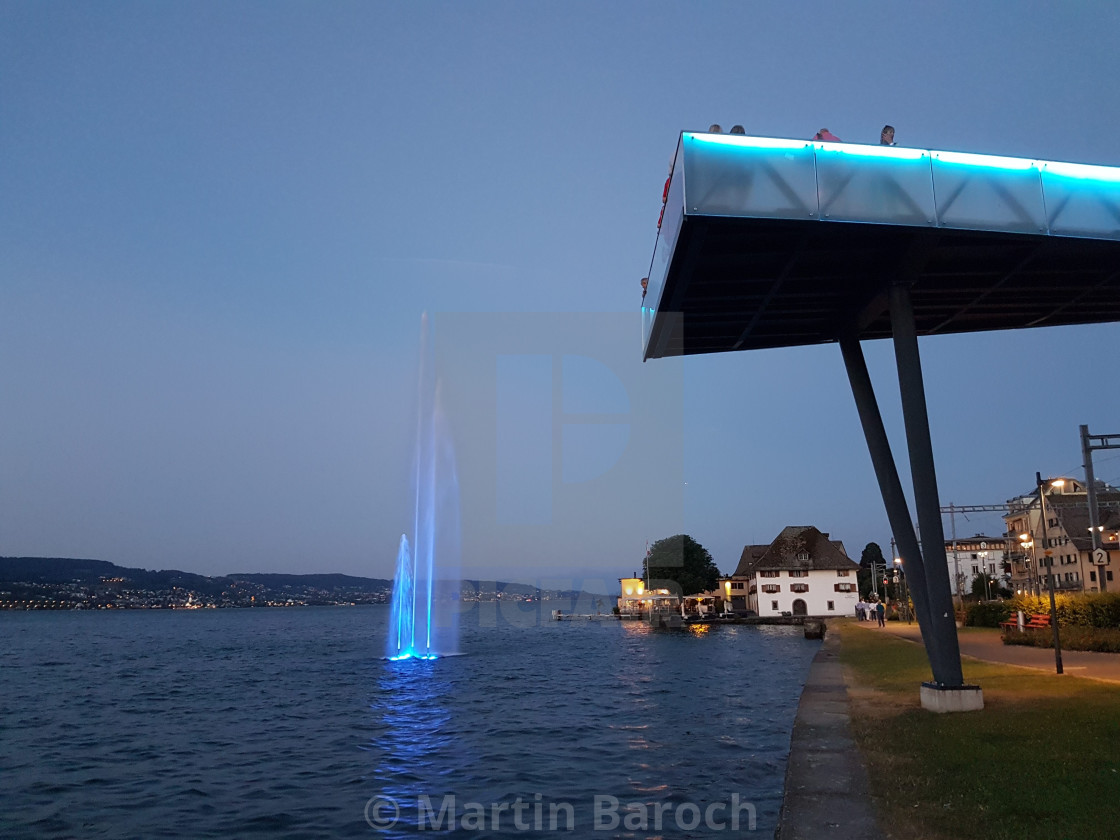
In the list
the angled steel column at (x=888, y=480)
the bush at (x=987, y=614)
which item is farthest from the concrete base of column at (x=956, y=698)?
the bush at (x=987, y=614)

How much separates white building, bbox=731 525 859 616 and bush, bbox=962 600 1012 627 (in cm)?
5717

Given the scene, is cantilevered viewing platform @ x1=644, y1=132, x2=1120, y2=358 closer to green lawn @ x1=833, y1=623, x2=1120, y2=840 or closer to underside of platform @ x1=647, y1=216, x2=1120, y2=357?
underside of platform @ x1=647, y1=216, x2=1120, y2=357

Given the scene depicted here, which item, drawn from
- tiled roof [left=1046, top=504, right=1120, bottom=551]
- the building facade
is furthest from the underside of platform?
tiled roof [left=1046, top=504, right=1120, bottom=551]

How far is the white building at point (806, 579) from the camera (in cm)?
10925

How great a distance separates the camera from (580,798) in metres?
16.5

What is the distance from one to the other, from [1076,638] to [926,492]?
61.9 feet

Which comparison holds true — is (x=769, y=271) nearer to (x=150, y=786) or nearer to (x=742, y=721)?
(x=742, y=721)

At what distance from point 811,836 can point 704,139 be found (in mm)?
11407

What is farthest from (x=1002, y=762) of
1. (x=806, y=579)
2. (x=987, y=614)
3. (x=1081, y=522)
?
(x=806, y=579)

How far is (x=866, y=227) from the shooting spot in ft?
51.4

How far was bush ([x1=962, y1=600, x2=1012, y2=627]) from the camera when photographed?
162ft

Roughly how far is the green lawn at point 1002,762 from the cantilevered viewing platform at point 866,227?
9.34 m

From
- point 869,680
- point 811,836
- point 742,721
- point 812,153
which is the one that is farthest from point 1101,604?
point 811,836

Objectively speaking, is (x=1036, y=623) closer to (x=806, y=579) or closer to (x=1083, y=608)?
(x=1083, y=608)
